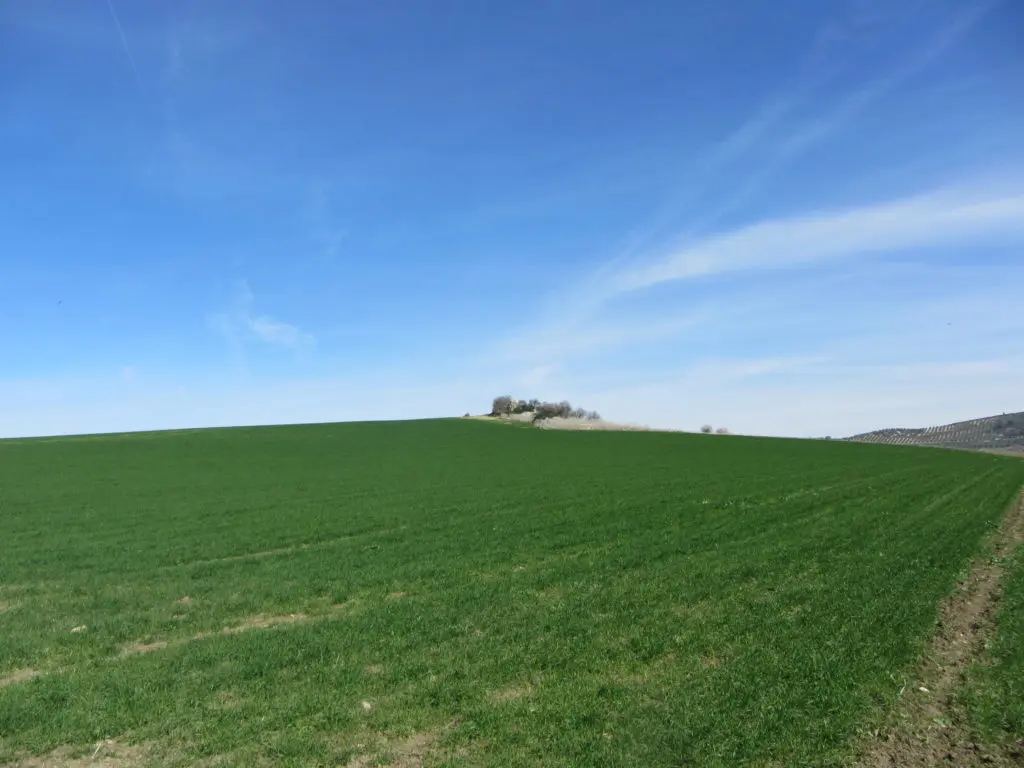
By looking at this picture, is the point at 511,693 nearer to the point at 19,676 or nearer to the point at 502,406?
the point at 19,676

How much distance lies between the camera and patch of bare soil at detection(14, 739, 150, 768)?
22.8 feet

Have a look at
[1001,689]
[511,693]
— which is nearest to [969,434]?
[1001,689]

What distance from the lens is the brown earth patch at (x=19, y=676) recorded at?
9.36 metres

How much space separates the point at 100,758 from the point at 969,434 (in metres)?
138

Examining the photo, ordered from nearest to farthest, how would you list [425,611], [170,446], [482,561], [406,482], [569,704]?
Result: [569,704], [425,611], [482,561], [406,482], [170,446]

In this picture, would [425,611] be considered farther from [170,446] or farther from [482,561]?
[170,446]

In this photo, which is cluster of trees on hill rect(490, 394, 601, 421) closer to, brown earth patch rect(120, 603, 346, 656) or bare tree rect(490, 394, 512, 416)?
bare tree rect(490, 394, 512, 416)

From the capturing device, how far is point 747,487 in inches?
1366

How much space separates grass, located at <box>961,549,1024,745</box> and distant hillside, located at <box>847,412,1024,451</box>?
102 metres

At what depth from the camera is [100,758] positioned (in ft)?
23.1

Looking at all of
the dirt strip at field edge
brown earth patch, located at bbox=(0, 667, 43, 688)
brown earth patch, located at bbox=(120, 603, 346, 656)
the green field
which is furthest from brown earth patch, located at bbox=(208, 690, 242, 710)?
the dirt strip at field edge

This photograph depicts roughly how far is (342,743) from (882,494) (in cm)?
3174

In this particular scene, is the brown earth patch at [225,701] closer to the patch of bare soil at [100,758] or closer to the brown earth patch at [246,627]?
the patch of bare soil at [100,758]

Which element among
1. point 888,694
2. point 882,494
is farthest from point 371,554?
point 882,494
